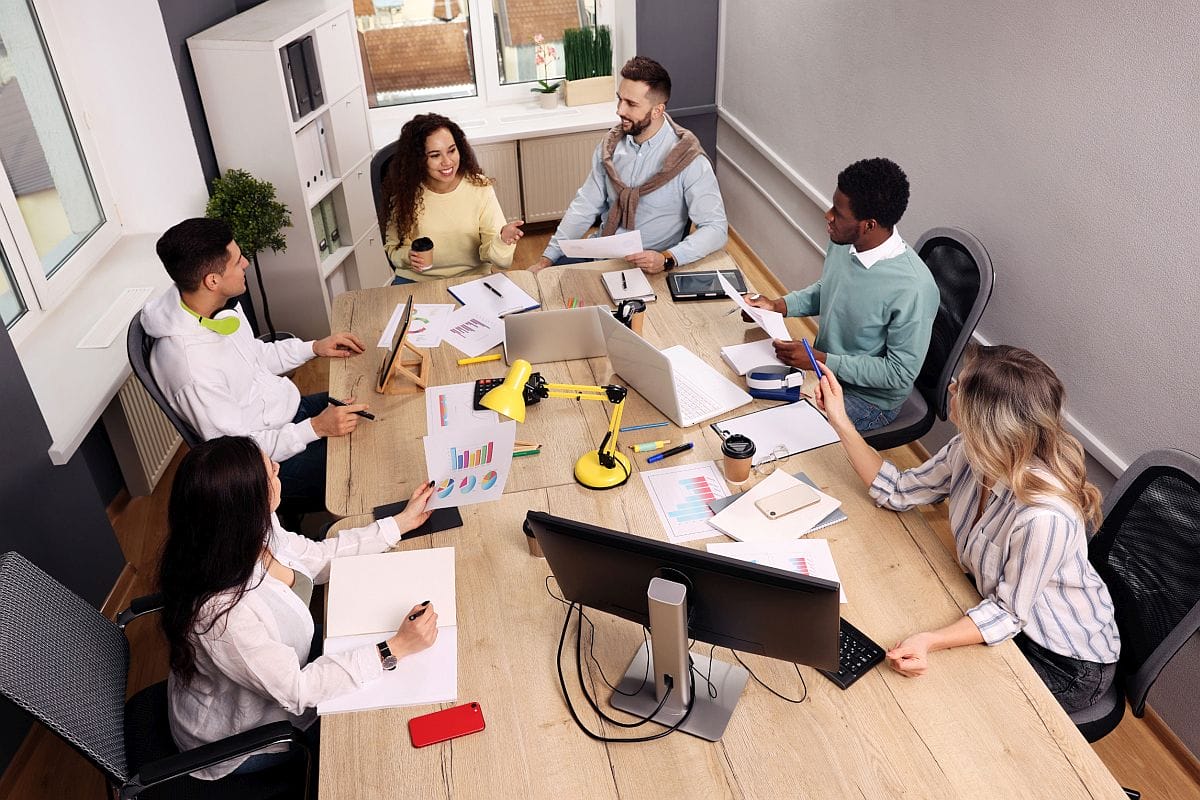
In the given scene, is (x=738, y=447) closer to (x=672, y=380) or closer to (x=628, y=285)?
(x=672, y=380)

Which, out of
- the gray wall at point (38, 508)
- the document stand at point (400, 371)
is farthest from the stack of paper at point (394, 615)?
the gray wall at point (38, 508)

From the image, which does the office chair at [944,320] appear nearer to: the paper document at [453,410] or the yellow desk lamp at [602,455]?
the yellow desk lamp at [602,455]

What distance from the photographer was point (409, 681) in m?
1.74

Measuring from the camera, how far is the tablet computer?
3084mm

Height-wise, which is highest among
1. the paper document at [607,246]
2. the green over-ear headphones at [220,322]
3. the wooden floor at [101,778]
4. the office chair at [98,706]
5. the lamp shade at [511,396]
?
the lamp shade at [511,396]

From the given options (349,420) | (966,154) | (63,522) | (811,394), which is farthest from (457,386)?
(966,154)

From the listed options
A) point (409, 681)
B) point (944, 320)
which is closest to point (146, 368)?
point (409, 681)

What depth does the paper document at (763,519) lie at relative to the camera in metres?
2.04

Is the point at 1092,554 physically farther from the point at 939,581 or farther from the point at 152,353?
the point at 152,353

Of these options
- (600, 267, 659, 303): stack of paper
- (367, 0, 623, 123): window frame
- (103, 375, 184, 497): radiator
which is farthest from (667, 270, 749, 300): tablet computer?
(367, 0, 623, 123): window frame

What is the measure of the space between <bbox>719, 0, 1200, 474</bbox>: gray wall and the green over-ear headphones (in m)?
2.50

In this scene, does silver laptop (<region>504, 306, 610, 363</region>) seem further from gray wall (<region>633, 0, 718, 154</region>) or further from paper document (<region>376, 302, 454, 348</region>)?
gray wall (<region>633, 0, 718, 154</region>)

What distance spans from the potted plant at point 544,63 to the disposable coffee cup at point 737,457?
381cm

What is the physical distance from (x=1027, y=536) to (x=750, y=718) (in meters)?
0.68
